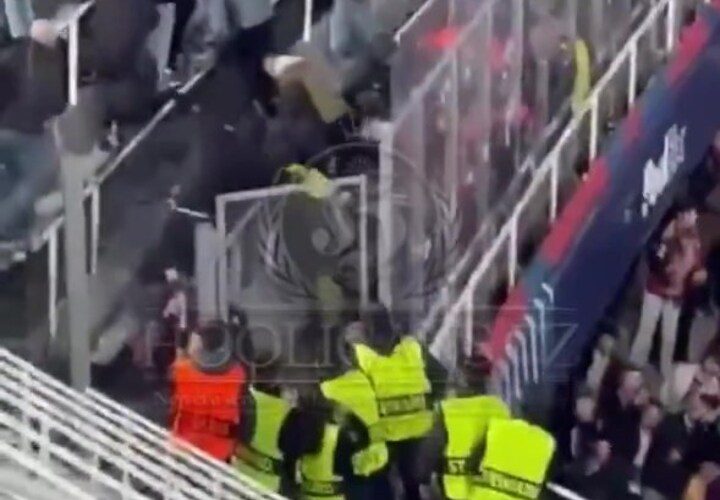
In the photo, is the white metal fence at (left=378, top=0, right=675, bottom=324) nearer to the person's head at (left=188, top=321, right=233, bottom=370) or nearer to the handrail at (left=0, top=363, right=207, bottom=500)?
the person's head at (left=188, top=321, right=233, bottom=370)

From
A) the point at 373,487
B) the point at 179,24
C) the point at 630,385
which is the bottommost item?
the point at 373,487

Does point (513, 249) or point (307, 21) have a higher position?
point (307, 21)

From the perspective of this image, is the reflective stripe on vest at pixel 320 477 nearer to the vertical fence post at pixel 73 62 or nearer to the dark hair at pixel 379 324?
the dark hair at pixel 379 324

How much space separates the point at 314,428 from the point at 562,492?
25 centimetres

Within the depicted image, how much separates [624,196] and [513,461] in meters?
0.27

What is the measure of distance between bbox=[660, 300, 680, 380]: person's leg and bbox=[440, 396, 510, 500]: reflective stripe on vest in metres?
0.16

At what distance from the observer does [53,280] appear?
1.46m

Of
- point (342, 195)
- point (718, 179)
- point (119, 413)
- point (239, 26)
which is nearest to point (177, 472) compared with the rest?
point (119, 413)

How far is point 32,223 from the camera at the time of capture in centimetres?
145

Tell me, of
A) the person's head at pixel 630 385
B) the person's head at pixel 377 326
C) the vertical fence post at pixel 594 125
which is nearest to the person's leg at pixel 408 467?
the person's head at pixel 377 326

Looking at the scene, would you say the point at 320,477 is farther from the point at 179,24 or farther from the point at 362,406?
the point at 179,24

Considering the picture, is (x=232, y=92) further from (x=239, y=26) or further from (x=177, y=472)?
(x=177, y=472)

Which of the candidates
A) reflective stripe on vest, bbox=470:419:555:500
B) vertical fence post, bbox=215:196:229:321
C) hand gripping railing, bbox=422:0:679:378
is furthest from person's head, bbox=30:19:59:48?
reflective stripe on vest, bbox=470:419:555:500

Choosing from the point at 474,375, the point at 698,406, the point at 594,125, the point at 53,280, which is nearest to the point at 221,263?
the point at 53,280
